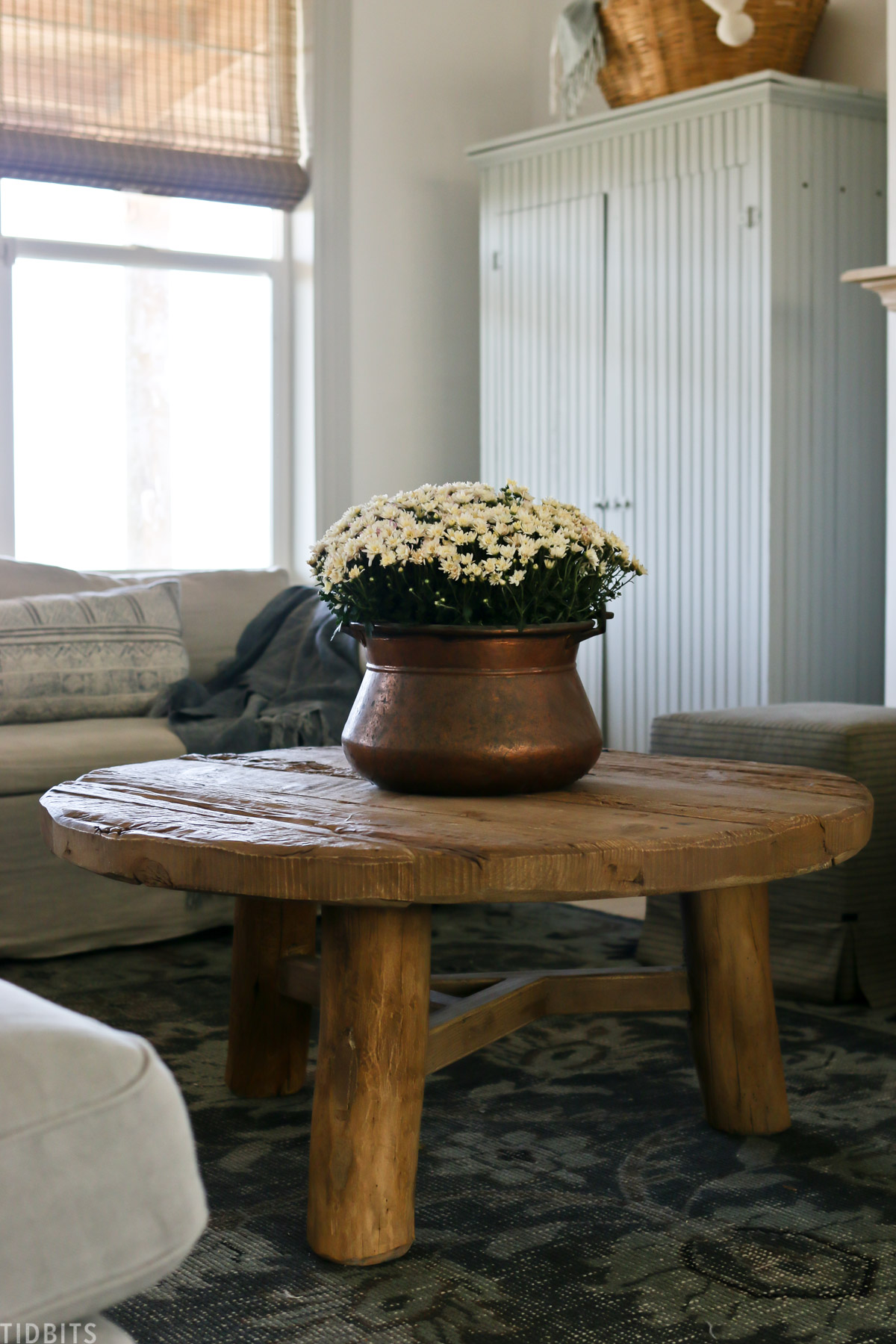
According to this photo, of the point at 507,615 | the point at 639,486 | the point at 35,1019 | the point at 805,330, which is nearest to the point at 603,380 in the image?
the point at 639,486

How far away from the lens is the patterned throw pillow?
3.27 metres

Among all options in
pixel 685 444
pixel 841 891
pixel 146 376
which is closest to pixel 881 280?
pixel 685 444

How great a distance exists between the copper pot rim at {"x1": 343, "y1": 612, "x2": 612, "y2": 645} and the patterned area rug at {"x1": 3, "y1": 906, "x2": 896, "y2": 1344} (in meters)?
0.69

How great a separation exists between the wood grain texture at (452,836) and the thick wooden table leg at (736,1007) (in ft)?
0.60

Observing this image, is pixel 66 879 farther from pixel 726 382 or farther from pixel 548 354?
pixel 548 354

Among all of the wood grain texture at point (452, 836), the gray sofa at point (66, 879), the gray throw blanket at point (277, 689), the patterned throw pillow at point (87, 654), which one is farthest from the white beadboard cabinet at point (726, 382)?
the wood grain texture at point (452, 836)

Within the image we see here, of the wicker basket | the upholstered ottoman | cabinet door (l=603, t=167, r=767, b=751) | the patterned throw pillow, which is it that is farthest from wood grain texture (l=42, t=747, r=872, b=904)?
the wicker basket

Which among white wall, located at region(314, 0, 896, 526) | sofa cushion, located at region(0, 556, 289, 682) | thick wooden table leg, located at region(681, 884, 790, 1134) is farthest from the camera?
white wall, located at region(314, 0, 896, 526)

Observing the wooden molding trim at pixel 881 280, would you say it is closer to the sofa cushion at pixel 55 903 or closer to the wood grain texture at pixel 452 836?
the wood grain texture at pixel 452 836

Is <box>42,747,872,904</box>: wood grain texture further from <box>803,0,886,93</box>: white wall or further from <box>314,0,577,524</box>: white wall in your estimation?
<box>314,0,577,524</box>: white wall

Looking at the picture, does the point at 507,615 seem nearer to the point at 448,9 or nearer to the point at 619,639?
the point at 619,639

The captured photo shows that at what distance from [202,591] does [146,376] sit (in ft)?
3.39

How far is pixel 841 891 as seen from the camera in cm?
258

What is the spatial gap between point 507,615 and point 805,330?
233 cm
